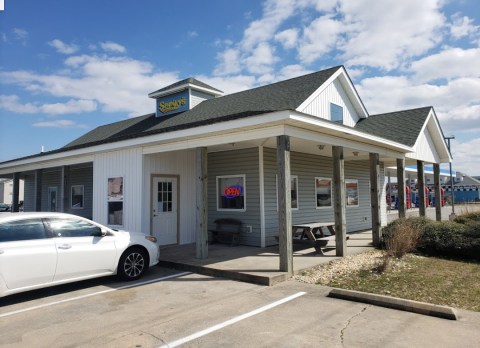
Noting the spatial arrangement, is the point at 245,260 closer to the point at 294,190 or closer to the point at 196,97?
the point at 294,190

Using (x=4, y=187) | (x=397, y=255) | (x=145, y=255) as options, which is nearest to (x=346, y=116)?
(x=397, y=255)

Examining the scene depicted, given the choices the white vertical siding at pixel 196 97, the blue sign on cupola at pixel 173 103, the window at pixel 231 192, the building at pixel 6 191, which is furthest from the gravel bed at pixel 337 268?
the building at pixel 6 191

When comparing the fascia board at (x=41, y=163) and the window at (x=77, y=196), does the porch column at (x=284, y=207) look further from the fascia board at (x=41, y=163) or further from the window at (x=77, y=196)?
the window at (x=77, y=196)

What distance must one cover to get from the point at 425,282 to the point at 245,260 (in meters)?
3.94

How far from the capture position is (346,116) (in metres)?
14.6

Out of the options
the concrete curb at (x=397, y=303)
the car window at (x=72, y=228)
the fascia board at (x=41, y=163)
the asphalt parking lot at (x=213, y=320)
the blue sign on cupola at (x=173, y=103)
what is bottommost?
the asphalt parking lot at (x=213, y=320)

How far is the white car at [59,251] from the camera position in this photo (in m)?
6.09

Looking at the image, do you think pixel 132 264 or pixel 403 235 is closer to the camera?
pixel 132 264

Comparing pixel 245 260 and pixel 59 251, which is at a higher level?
pixel 59 251

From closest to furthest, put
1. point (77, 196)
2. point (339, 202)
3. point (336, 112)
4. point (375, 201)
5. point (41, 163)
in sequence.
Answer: point (339, 202) → point (375, 201) → point (336, 112) → point (41, 163) → point (77, 196)

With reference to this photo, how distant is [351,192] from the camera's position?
635 inches

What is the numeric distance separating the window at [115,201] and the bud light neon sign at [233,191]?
3360mm

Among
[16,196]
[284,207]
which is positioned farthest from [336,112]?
[16,196]

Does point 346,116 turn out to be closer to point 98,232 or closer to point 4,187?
point 98,232
